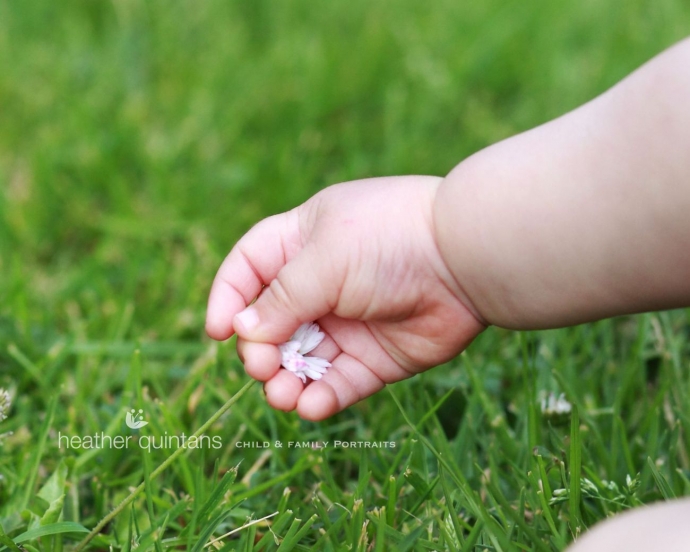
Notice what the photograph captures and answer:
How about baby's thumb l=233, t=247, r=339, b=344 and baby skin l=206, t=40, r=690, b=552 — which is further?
baby's thumb l=233, t=247, r=339, b=344

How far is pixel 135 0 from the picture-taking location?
2508 millimetres

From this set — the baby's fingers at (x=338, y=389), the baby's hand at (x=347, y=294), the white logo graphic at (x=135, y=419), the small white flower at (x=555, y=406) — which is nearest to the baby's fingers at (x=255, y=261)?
the baby's hand at (x=347, y=294)

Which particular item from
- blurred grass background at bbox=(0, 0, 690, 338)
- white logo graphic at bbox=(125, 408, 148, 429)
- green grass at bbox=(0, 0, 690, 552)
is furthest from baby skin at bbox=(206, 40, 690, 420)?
blurred grass background at bbox=(0, 0, 690, 338)

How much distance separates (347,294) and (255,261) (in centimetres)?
14

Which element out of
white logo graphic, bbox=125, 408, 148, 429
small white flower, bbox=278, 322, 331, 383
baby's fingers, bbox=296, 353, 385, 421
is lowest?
white logo graphic, bbox=125, 408, 148, 429

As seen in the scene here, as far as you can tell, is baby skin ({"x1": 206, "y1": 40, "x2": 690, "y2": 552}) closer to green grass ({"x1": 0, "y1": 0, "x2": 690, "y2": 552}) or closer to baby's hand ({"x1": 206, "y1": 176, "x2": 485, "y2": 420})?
baby's hand ({"x1": 206, "y1": 176, "x2": 485, "y2": 420})

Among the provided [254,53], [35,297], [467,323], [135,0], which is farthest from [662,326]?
[135,0]

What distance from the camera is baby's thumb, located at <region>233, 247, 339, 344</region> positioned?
967 mm

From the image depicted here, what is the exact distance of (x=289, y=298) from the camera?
967mm

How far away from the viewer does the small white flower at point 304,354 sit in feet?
3.27

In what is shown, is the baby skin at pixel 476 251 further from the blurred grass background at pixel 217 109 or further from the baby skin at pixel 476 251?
the blurred grass background at pixel 217 109

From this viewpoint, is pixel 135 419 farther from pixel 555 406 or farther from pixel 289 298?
pixel 555 406

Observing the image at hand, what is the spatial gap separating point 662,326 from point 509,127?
34.0 inches

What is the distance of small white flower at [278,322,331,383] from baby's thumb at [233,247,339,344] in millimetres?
31
